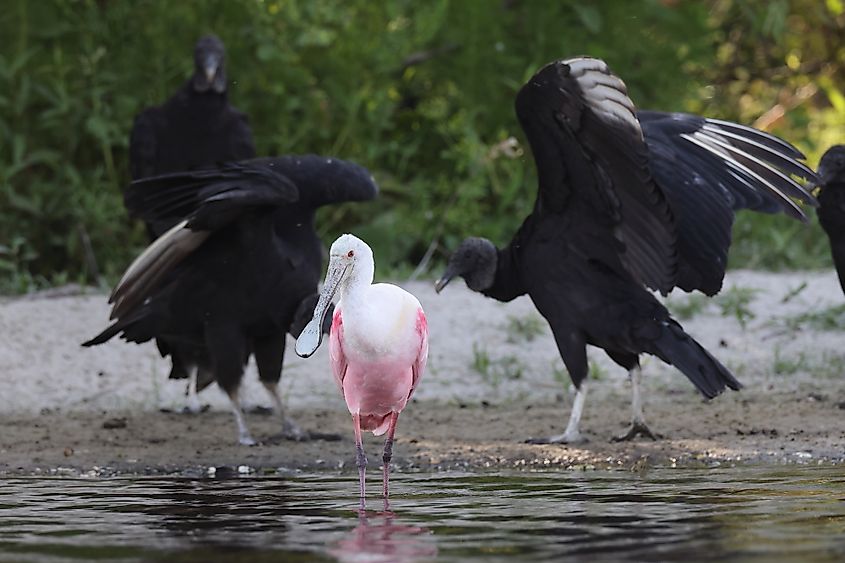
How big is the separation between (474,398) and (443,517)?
2.97 metres

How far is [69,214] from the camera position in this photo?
9.07 metres

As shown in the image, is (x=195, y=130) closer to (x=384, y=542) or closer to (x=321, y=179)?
(x=321, y=179)

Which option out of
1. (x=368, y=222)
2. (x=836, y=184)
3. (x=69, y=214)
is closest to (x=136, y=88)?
(x=69, y=214)

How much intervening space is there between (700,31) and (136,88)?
3.71m

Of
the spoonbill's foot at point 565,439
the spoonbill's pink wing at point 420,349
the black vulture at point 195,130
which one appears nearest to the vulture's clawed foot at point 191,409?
the black vulture at point 195,130

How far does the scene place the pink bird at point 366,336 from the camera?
4.86m

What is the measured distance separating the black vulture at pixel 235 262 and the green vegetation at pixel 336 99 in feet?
7.62

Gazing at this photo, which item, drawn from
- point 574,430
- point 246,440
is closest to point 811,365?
point 574,430

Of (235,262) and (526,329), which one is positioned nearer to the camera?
(235,262)

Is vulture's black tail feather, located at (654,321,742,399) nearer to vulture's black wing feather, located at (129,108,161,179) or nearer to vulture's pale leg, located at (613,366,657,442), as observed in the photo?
vulture's pale leg, located at (613,366,657,442)

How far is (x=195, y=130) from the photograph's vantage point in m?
7.71

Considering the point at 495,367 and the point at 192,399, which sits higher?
the point at 495,367

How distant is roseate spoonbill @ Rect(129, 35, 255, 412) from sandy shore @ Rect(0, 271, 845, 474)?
0.87 metres

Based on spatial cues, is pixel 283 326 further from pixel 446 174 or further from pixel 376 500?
pixel 446 174
